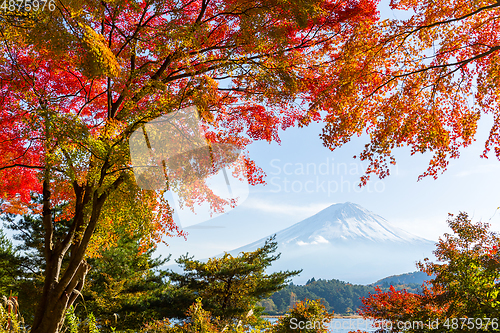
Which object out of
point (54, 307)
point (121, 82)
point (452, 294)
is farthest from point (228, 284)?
point (121, 82)

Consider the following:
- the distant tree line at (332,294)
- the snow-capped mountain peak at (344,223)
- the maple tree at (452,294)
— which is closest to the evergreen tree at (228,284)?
the maple tree at (452,294)

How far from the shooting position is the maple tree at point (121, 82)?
344cm

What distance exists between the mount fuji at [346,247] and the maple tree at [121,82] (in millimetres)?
41575

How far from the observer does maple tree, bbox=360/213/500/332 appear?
12.3 feet

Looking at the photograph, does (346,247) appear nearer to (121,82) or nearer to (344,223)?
(344,223)

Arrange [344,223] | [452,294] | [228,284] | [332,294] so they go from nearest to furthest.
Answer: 1. [452,294]
2. [228,284]
3. [332,294]
4. [344,223]

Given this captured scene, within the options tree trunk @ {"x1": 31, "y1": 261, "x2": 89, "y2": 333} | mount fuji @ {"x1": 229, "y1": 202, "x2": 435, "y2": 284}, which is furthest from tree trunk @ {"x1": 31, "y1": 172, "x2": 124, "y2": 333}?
mount fuji @ {"x1": 229, "y1": 202, "x2": 435, "y2": 284}

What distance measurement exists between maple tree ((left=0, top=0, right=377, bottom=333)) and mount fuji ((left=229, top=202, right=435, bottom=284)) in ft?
136

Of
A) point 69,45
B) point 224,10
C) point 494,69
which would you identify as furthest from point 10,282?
point 494,69

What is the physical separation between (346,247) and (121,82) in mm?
148461

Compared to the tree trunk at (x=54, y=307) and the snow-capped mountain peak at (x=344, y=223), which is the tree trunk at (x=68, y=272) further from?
the snow-capped mountain peak at (x=344, y=223)

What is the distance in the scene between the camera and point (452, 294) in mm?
4680

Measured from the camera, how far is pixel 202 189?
534cm

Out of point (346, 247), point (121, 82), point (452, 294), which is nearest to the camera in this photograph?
point (121, 82)
